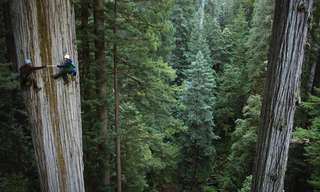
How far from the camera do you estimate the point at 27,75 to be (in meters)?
3.10

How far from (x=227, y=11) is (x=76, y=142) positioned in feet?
126

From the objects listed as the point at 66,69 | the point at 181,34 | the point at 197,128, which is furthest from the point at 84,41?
the point at 181,34

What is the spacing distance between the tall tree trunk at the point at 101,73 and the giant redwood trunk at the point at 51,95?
14.5 feet

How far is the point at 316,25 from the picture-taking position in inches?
553

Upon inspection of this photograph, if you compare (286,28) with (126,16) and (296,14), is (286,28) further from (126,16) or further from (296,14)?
(126,16)

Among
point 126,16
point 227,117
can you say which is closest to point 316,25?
point 126,16

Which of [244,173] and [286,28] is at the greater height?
[286,28]

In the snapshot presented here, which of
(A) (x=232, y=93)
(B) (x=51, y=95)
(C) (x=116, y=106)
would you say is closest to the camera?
(B) (x=51, y=95)

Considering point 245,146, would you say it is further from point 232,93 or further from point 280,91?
point 280,91

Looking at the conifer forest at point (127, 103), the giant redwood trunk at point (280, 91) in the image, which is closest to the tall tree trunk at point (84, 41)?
the conifer forest at point (127, 103)

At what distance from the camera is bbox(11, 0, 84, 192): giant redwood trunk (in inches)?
118

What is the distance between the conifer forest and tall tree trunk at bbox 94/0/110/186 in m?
0.03

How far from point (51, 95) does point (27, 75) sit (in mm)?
307

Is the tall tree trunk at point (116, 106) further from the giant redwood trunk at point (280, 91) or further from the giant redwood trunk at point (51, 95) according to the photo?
the giant redwood trunk at point (280, 91)
